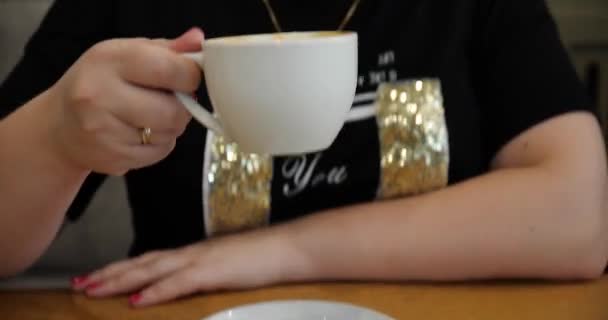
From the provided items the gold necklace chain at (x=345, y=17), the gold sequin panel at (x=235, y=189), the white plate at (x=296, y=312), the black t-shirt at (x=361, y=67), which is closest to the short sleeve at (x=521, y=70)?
the black t-shirt at (x=361, y=67)

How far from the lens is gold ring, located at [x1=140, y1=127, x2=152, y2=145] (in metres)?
0.55

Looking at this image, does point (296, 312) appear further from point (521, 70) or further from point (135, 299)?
point (521, 70)

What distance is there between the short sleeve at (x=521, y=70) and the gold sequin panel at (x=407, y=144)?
0.30ft

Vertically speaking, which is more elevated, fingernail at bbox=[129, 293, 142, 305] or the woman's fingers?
the woman's fingers

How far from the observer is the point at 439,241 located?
0.76 m

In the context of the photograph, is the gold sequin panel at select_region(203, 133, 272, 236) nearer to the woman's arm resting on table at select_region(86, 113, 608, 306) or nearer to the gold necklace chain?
the woman's arm resting on table at select_region(86, 113, 608, 306)

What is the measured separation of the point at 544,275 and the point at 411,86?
28 cm

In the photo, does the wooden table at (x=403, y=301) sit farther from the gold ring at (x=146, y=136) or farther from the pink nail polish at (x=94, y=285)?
the gold ring at (x=146, y=136)

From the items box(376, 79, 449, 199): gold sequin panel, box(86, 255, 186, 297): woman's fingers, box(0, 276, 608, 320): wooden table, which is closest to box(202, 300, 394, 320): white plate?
box(0, 276, 608, 320): wooden table

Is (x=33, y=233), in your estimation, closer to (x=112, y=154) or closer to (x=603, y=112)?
(x=112, y=154)

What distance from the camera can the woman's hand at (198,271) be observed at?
2.39 ft

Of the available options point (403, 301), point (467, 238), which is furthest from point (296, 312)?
point (467, 238)

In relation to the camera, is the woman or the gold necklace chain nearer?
the woman

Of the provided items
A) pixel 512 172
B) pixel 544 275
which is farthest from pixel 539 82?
pixel 544 275
